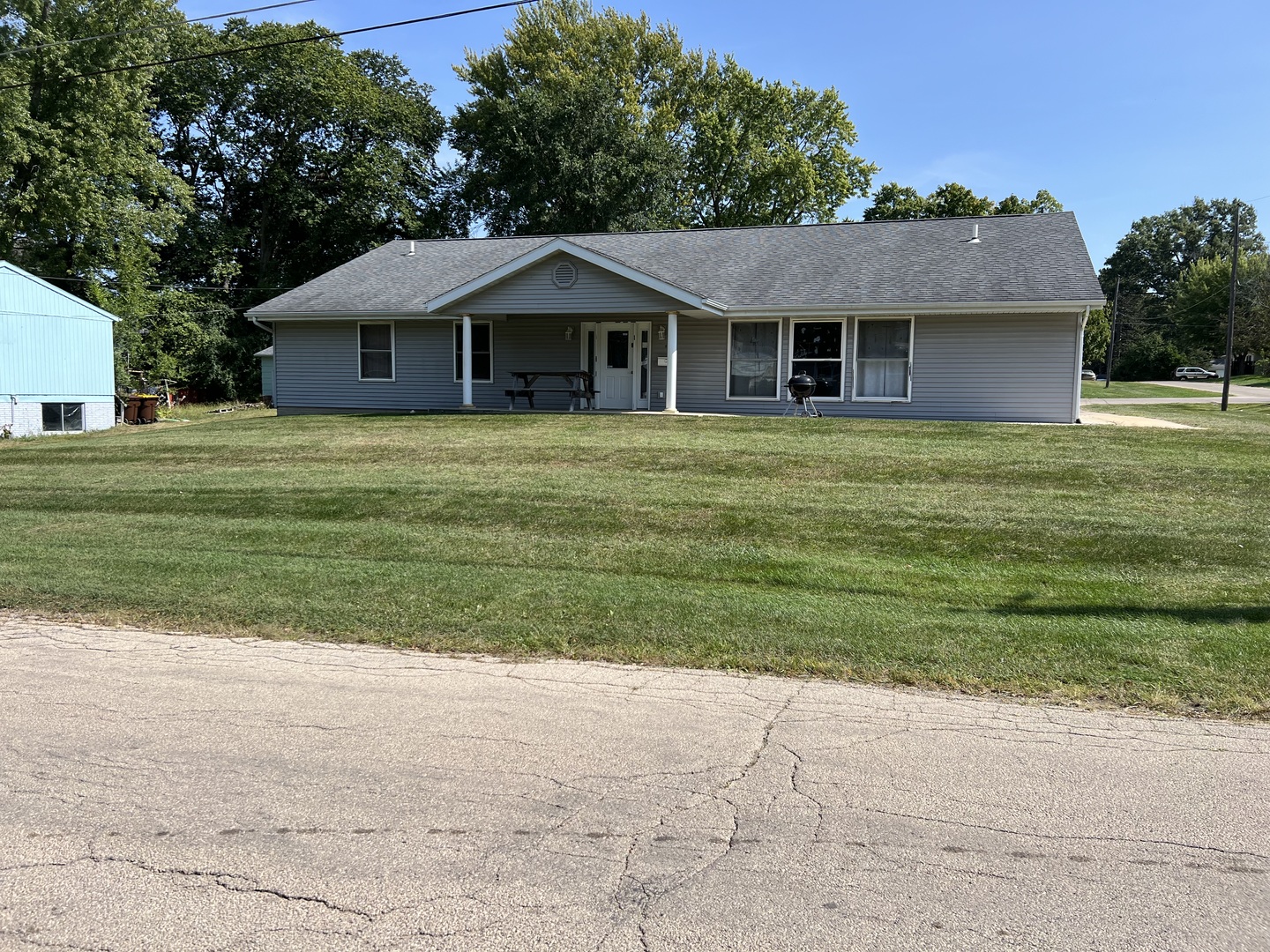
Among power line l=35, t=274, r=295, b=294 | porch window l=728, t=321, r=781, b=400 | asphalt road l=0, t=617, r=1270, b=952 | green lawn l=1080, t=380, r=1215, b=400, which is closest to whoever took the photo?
asphalt road l=0, t=617, r=1270, b=952

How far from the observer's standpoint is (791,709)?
5062mm

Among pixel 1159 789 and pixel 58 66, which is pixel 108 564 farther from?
pixel 58 66

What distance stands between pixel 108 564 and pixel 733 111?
42.4 meters

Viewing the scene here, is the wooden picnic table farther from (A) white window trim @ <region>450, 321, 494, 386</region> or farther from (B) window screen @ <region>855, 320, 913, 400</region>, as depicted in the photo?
(B) window screen @ <region>855, 320, 913, 400</region>

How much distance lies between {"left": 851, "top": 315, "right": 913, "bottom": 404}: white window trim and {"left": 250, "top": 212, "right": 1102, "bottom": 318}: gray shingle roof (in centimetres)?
59

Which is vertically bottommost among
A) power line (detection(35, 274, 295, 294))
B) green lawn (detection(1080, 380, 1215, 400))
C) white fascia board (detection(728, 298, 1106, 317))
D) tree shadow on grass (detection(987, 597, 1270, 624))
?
tree shadow on grass (detection(987, 597, 1270, 624))

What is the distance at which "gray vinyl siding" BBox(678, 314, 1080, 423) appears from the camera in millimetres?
18672

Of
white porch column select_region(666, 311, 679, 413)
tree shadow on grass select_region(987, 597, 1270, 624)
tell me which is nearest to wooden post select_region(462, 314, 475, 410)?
white porch column select_region(666, 311, 679, 413)

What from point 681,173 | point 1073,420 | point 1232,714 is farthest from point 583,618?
point 681,173

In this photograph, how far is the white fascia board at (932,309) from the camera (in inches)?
695

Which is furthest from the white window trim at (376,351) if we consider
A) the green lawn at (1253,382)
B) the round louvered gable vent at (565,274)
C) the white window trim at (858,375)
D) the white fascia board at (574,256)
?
the green lawn at (1253,382)

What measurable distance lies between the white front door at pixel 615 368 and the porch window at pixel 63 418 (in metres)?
14.1

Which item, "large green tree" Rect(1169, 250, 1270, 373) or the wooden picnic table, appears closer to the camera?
the wooden picnic table

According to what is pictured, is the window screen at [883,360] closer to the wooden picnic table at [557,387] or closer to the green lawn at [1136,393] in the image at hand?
the wooden picnic table at [557,387]
